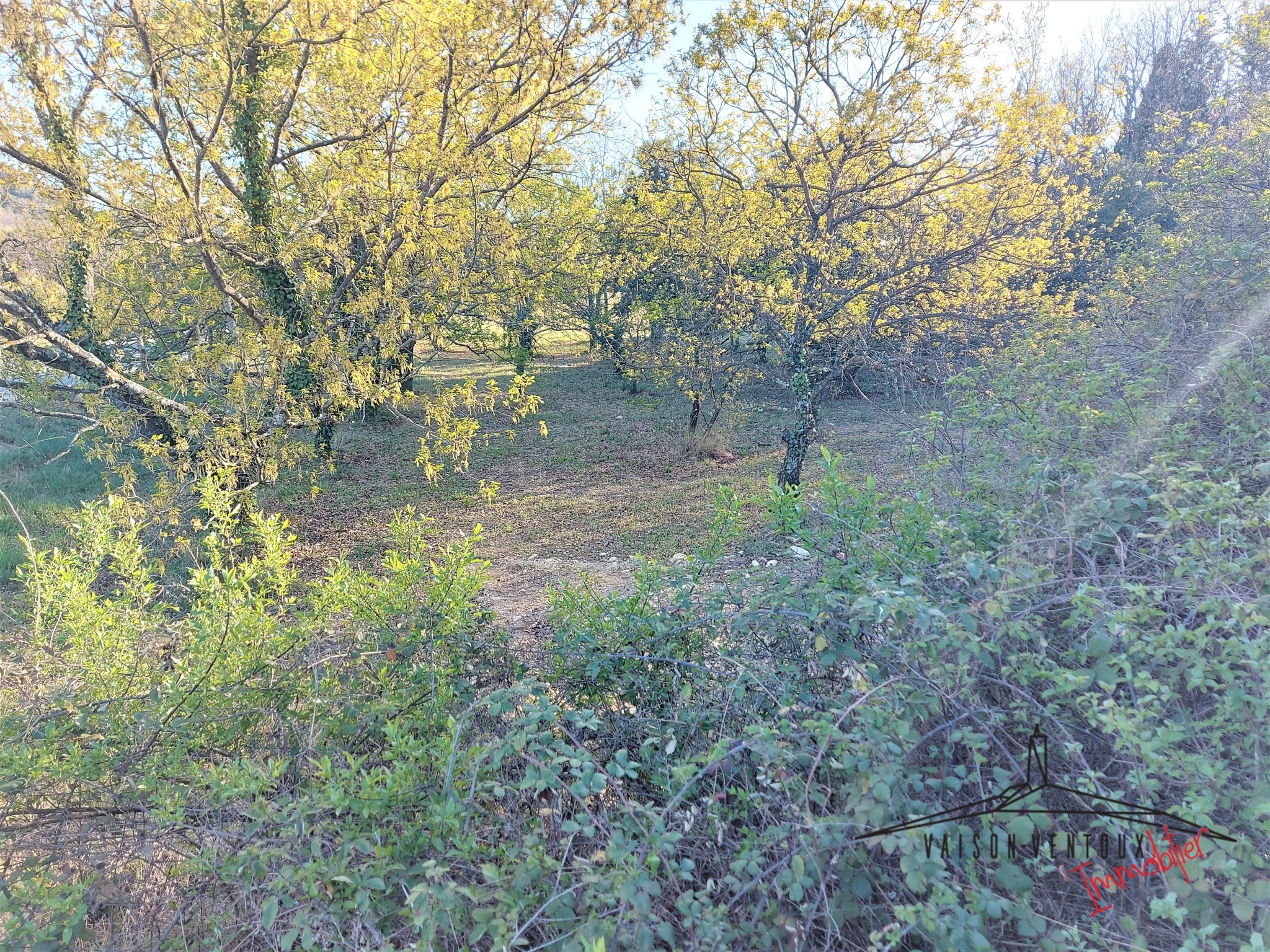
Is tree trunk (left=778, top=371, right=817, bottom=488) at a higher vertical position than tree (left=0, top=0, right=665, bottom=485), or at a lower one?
lower

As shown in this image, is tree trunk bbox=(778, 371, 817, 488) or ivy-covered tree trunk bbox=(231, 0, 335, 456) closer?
ivy-covered tree trunk bbox=(231, 0, 335, 456)

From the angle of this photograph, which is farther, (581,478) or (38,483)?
(581,478)

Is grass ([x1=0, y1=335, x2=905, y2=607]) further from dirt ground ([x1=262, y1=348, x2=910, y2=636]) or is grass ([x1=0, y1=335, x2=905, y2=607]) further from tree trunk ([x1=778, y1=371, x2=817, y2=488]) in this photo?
tree trunk ([x1=778, y1=371, x2=817, y2=488])

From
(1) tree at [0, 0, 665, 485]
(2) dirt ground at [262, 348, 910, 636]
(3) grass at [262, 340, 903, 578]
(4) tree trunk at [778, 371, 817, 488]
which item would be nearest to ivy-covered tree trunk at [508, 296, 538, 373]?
(3) grass at [262, 340, 903, 578]

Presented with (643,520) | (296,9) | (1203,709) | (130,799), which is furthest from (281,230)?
(1203,709)

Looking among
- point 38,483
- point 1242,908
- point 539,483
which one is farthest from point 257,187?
point 1242,908

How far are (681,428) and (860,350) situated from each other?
485 centimetres

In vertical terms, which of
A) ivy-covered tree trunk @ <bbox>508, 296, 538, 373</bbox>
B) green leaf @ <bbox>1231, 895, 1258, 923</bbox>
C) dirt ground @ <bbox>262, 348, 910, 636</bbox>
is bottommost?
dirt ground @ <bbox>262, 348, 910, 636</bbox>

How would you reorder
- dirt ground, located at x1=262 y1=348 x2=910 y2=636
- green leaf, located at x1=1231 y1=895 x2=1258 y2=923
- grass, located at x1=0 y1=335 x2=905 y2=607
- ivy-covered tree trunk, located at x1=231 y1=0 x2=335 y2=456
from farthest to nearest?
1. grass, located at x1=0 y1=335 x2=905 y2=607
2. dirt ground, located at x1=262 y1=348 x2=910 y2=636
3. ivy-covered tree trunk, located at x1=231 y1=0 x2=335 y2=456
4. green leaf, located at x1=1231 y1=895 x2=1258 y2=923

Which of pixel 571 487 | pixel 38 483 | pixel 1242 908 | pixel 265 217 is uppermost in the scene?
pixel 265 217

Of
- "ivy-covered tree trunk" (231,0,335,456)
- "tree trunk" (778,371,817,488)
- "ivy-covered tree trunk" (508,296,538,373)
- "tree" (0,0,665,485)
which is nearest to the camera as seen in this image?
"tree" (0,0,665,485)

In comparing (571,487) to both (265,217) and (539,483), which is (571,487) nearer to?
(539,483)

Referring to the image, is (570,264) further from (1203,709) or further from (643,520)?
(1203,709)

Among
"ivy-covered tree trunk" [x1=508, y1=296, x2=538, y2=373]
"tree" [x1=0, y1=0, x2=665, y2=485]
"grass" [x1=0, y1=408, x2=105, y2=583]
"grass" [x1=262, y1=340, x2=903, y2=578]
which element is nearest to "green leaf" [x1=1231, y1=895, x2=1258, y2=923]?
"grass" [x1=262, y1=340, x2=903, y2=578]
